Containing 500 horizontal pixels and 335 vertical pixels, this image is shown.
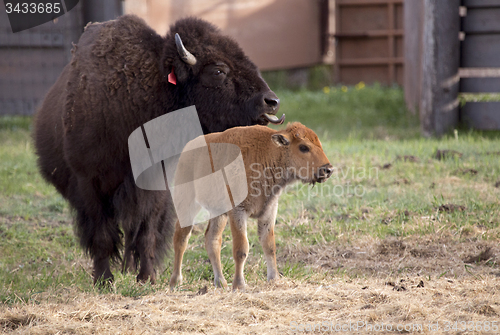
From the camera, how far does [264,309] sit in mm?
2830

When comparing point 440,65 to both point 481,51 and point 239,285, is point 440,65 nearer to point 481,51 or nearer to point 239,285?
point 481,51

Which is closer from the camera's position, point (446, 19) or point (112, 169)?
point (112, 169)

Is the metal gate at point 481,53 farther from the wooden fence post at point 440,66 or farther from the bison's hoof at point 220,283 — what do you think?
the bison's hoof at point 220,283

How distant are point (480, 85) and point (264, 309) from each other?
5.93 meters

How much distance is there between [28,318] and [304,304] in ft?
4.56

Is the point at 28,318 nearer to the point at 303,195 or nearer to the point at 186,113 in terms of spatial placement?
the point at 186,113

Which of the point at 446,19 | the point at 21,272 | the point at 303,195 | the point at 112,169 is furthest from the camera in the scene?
the point at 446,19

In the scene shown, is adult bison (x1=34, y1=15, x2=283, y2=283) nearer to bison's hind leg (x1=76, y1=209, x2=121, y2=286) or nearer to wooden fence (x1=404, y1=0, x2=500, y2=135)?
bison's hind leg (x1=76, y1=209, x2=121, y2=286)

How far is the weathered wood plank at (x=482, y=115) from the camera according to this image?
7.51 metres

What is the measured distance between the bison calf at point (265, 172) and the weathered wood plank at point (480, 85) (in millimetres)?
5253

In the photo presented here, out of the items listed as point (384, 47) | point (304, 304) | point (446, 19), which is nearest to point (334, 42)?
A: point (384, 47)

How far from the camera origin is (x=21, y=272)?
4184 mm

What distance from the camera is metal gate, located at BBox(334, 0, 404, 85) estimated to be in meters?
13.4

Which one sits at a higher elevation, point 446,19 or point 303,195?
point 446,19
